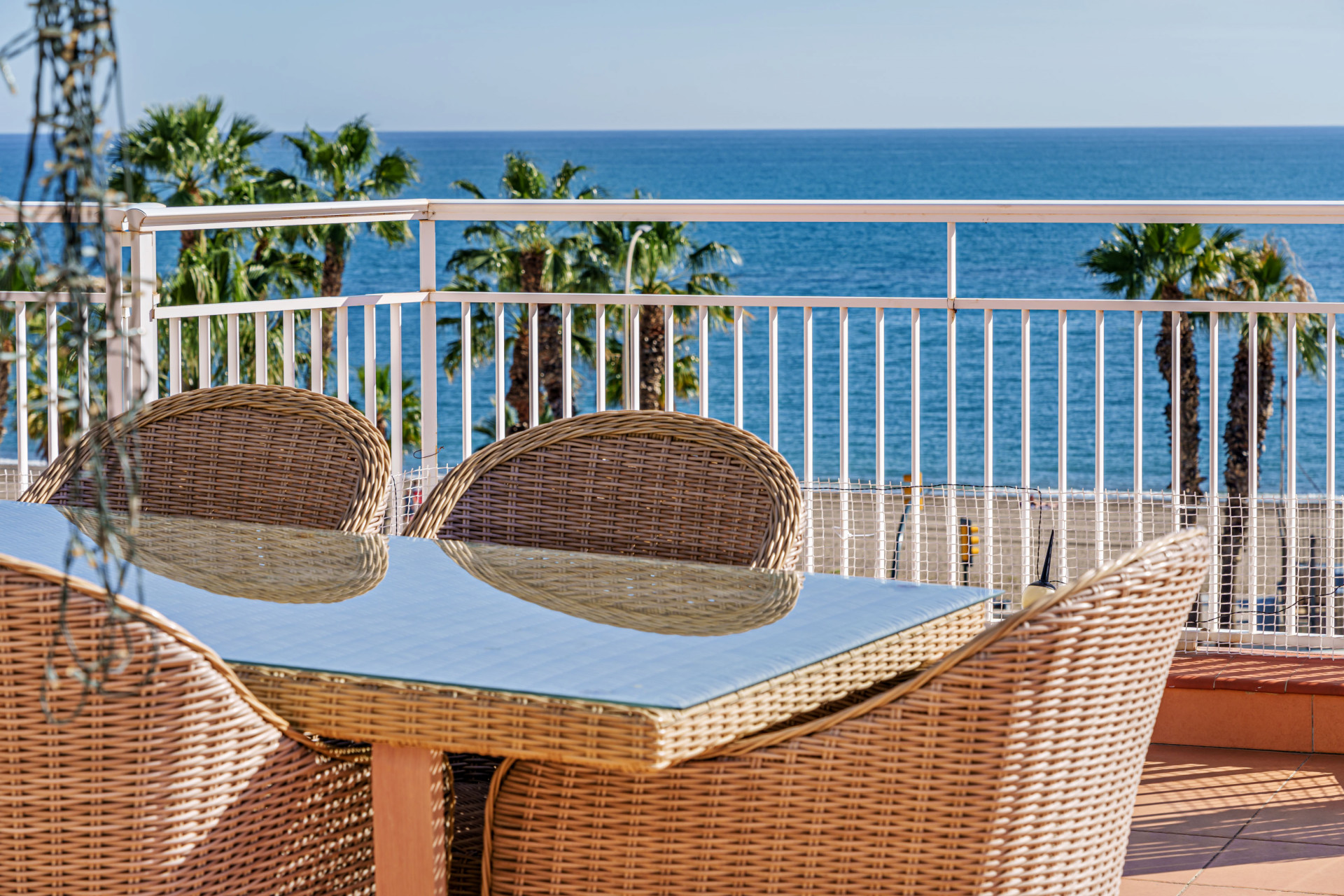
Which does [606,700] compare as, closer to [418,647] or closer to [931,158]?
[418,647]

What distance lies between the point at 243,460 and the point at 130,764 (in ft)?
4.48

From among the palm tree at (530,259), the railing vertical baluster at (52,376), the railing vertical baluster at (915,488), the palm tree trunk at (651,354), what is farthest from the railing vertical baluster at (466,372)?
the palm tree at (530,259)

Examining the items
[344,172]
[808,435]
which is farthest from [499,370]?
[344,172]

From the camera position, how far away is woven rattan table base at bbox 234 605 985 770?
57.6 inches

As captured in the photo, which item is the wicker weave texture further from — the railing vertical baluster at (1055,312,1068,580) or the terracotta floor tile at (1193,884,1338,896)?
the railing vertical baluster at (1055,312,1068,580)

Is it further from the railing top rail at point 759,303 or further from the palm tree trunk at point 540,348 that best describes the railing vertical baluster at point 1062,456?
the palm tree trunk at point 540,348

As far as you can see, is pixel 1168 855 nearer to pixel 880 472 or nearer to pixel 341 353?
pixel 880 472

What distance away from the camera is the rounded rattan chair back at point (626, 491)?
251cm

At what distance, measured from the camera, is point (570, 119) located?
198 ft

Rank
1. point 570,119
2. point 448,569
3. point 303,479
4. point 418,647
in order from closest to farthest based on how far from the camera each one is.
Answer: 1. point 418,647
2. point 448,569
3. point 303,479
4. point 570,119

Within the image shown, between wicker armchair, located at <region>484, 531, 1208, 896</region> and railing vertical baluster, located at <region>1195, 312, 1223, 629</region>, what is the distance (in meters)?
1.68

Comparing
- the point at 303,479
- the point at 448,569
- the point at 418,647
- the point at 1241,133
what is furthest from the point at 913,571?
the point at 1241,133

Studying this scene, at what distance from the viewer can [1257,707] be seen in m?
3.31

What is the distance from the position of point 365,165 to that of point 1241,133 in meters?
114
